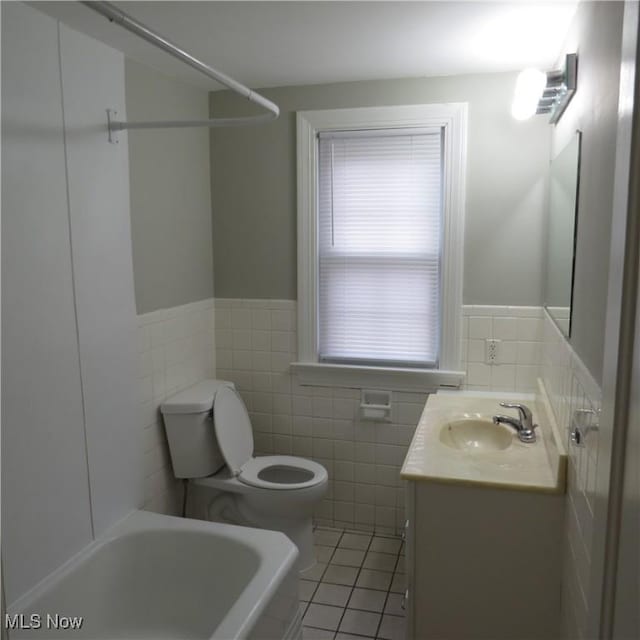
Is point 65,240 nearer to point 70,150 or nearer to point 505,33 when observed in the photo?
point 70,150

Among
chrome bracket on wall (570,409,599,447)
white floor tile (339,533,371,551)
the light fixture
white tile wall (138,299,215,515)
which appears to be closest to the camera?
chrome bracket on wall (570,409,599,447)

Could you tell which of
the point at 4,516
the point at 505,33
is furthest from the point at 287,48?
the point at 4,516

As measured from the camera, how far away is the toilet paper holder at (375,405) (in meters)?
3.03

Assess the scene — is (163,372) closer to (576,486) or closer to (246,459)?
(246,459)

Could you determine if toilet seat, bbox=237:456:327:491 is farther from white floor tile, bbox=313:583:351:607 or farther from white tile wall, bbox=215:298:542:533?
white floor tile, bbox=313:583:351:607

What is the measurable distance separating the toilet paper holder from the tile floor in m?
0.67

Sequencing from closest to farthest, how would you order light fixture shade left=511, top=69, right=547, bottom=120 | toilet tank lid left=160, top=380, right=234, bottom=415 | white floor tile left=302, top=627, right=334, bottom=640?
light fixture shade left=511, top=69, right=547, bottom=120 < white floor tile left=302, top=627, right=334, bottom=640 < toilet tank lid left=160, top=380, right=234, bottom=415

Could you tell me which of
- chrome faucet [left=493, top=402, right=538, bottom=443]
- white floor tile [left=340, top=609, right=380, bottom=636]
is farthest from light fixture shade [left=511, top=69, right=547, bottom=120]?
white floor tile [left=340, top=609, right=380, bottom=636]

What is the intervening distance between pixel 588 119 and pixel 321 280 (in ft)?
5.72

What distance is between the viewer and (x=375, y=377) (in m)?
3.03

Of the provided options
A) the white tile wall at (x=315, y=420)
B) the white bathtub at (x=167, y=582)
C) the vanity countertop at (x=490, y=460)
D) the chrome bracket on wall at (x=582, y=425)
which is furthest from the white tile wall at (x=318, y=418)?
the chrome bracket on wall at (x=582, y=425)

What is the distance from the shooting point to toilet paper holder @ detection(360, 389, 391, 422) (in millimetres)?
3033

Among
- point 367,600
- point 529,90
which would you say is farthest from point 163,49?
point 367,600

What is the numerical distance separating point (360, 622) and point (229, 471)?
909mm
